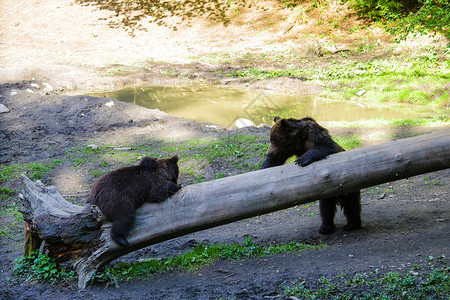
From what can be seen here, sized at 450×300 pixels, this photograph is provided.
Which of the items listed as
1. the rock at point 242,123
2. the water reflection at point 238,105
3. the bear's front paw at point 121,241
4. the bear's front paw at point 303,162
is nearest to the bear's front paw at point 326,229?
the bear's front paw at point 303,162

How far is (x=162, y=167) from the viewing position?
579 centimetres

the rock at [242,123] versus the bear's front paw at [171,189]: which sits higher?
the bear's front paw at [171,189]

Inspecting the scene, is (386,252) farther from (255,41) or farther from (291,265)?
(255,41)

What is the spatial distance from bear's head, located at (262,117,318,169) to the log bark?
78 centimetres

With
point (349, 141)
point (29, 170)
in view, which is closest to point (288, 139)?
point (349, 141)

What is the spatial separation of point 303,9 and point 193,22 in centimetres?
785

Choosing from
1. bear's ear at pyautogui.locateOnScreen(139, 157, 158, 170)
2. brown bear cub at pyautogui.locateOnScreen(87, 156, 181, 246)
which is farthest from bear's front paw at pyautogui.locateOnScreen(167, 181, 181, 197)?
bear's ear at pyautogui.locateOnScreen(139, 157, 158, 170)

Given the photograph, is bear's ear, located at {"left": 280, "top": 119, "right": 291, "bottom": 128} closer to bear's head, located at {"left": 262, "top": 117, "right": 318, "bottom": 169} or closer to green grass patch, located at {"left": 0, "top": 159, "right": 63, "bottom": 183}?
bear's head, located at {"left": 262, "top": 117, "right": 318, "bottom": 169}

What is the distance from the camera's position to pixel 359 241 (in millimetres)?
5848

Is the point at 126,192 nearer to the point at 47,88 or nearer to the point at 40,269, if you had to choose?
the point at 40,269

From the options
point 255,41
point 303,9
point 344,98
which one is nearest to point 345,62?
point 344,98

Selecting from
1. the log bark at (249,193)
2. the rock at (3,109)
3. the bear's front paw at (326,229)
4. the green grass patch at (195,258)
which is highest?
the log bark at (249,193)

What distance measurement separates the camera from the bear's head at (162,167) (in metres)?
5.65

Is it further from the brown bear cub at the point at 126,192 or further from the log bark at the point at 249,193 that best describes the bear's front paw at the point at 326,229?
the brown bear cub at the point at 126,192
